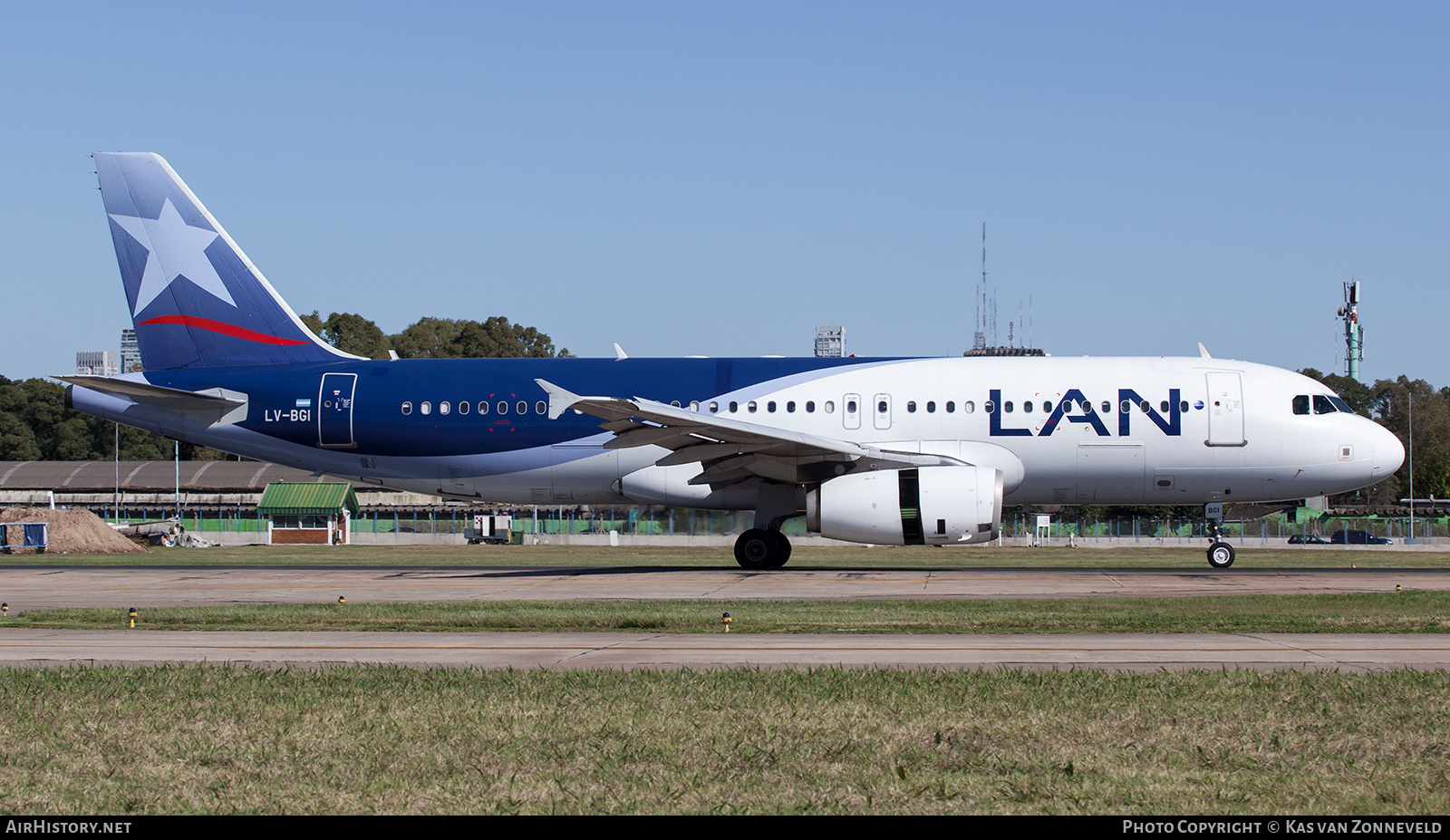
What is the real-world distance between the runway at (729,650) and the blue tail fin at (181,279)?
1455cm

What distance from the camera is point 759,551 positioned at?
1029 inches

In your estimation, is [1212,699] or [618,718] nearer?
[618,718]

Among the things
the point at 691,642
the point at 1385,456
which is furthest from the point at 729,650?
the point at 1385,456

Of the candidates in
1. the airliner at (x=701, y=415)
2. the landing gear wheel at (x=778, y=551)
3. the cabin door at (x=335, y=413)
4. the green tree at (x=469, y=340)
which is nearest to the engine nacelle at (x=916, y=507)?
the airliner at (x=701, y=415)

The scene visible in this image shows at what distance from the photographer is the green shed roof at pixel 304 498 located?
53.3 m

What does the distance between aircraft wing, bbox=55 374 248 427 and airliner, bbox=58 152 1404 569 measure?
0.06 metres

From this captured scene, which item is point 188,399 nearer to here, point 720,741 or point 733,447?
point 733,447

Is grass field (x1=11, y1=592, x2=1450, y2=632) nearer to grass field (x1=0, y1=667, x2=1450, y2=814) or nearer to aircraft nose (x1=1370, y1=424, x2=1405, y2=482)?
grass field (x1=0, y1=667, x2=1450, y2=814)

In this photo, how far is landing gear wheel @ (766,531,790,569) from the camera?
26.1 meters

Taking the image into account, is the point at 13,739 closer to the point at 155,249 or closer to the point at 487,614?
the point at 487,614

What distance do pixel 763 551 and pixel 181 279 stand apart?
14.0m

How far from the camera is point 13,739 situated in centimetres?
763
